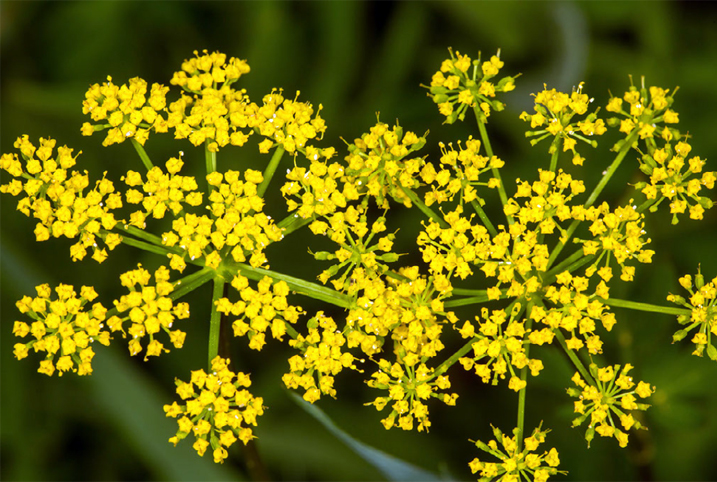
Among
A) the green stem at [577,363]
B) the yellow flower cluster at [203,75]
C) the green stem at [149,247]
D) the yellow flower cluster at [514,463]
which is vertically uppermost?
the yellow flower cluster at [203,75]

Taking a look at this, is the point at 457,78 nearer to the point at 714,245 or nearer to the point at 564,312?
the point at 564,312

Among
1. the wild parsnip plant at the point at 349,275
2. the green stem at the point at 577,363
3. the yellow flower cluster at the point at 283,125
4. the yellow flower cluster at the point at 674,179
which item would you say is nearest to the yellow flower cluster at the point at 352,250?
the wild parsnip plant at the point at 349,275

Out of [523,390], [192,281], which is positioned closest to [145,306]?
[192,281]

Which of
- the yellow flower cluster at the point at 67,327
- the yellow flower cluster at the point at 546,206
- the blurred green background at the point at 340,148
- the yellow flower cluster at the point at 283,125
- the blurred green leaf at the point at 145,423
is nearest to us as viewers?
the yellow flower cluster at the point at 67,327

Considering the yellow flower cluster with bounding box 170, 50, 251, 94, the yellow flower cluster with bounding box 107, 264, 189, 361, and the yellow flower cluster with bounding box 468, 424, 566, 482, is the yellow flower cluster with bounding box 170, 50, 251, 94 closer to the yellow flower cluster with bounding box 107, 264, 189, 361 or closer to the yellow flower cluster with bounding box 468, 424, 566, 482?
the yellow flower cluster with bounding box 107, 264, 189, 361

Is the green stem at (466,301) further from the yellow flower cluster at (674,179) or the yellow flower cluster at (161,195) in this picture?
the yellow flower cluster at (161,195)

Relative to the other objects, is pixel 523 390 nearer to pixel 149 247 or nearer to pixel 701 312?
pixel 701 312

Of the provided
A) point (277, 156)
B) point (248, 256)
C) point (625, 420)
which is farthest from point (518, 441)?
point (277, 156)
